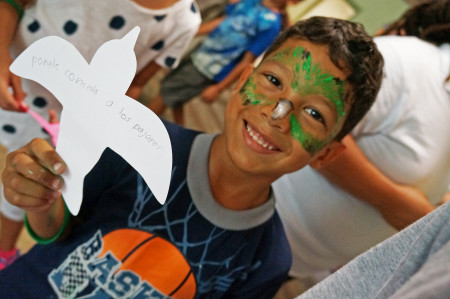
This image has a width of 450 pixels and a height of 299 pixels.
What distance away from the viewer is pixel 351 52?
545 millimetres

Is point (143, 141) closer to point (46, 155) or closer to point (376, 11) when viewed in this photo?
point (46, 155)

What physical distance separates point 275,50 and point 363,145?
26 cm

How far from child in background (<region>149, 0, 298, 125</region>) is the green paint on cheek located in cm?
57

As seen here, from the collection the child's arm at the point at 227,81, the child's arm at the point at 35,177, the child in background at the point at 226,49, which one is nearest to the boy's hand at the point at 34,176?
the child's arm at the point at 35,177

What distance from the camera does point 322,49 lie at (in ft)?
1.73

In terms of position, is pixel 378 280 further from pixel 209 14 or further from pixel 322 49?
pixel 209 14

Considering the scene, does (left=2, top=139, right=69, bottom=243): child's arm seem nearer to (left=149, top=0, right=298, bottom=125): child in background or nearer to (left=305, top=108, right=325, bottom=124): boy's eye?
(left=305, top=108, right=325, bottom=124): boy's eye

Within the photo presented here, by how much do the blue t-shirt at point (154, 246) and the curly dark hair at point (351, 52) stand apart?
0.19 m

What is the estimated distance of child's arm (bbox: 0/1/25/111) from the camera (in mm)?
416

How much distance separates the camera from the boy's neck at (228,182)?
0.58 metres

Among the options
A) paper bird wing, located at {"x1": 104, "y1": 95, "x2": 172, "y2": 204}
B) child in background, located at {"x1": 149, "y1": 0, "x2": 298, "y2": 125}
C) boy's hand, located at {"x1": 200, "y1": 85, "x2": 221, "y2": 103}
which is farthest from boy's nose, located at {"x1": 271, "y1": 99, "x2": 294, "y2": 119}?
boy's hand, located at {"x1": 200, "y1": 85, "x2": 221, "y2": 103}

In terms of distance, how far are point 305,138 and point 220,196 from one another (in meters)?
0.15

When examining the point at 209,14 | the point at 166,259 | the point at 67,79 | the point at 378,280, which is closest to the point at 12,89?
the point at 67,79

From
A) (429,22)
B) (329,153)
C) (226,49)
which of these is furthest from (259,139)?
(226,49)
